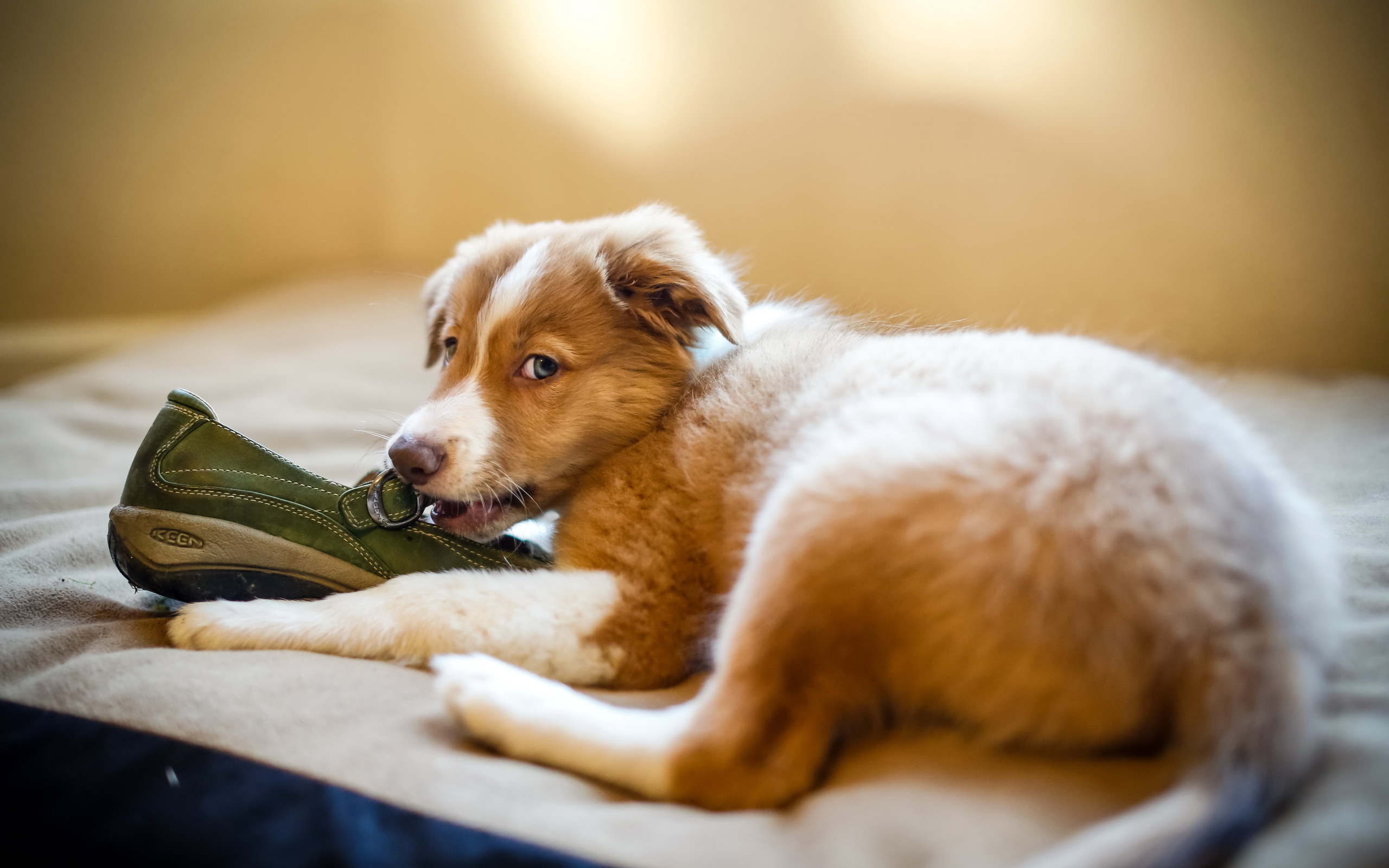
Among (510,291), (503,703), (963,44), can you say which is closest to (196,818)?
(503,703)

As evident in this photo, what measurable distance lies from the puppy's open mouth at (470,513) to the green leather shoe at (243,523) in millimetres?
97

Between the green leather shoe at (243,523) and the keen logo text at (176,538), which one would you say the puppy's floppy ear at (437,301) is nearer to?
the green leather shoe at (243,523)

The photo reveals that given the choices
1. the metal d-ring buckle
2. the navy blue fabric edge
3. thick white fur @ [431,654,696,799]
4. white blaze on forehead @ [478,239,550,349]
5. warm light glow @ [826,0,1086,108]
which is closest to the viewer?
the navy blue fabric edge

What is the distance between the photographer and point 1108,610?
119 centimetres

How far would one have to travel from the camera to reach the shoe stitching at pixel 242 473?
172 centimetres

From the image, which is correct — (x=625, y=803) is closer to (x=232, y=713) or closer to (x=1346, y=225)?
(x=232, y=713)

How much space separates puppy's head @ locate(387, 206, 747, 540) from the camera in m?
2.01

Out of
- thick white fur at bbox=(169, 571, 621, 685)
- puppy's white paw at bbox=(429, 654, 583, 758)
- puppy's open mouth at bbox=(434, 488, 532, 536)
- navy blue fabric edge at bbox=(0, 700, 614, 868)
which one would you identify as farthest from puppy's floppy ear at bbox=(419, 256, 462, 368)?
navy blue fabric edge at bbox=(0, 700, 614, 868)

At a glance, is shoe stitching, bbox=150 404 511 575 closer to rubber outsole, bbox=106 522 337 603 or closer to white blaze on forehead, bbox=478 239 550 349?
rubber outsole, bbox=106 522 337 603

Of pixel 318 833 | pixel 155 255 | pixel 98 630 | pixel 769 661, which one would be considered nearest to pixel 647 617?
pixel 769 661

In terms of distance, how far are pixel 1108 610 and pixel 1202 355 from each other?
2982mm

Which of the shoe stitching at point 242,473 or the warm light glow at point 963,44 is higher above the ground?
the warm light glow at point 963,44

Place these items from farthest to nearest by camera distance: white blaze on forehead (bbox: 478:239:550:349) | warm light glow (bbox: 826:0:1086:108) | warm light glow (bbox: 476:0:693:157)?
warm light glow (bbox: 476:0:693:157) < warm light glow (bbox: 826:0:1086:108) < white blaze on forehead (bbox: 478:239:550:349)

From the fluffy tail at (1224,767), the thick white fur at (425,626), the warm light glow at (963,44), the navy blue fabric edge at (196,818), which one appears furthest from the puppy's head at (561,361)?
the warm light glow at (963,44)
